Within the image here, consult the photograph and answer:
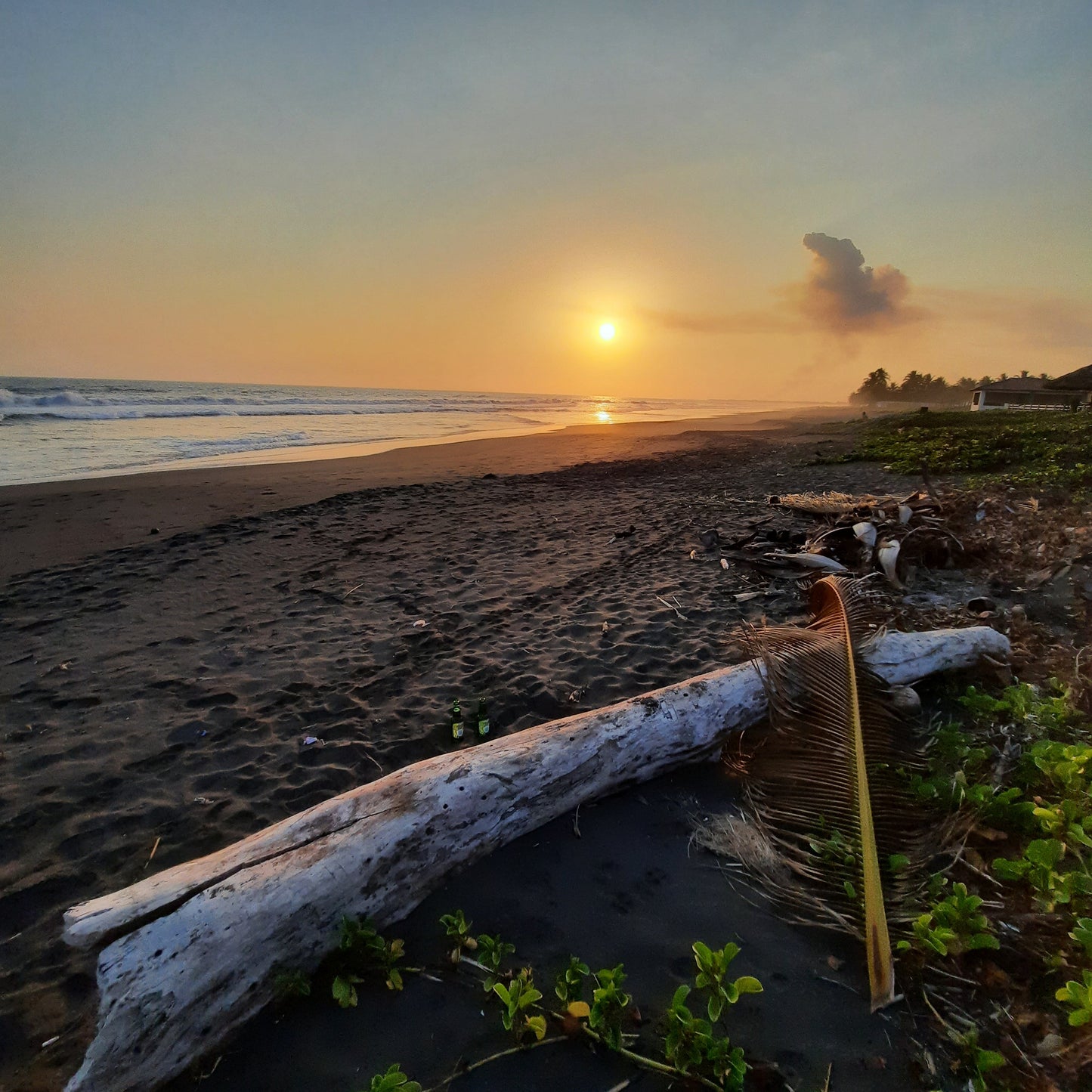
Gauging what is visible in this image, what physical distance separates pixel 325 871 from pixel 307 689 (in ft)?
7.39

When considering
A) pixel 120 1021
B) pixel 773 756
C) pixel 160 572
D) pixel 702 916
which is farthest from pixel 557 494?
pixel 120 1021

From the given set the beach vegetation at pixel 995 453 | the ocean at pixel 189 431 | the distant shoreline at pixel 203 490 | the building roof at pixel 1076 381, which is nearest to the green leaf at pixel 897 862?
the beach vegetation at pixel 995 453

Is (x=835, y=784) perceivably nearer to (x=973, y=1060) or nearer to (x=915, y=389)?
(x=973, y=1060)

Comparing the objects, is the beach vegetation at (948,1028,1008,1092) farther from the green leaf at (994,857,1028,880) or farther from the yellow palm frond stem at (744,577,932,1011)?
the green leaf at (994,857,1028,880)

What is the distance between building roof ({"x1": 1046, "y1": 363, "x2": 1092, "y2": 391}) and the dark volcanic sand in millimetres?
27925

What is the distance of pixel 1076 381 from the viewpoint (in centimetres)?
2562

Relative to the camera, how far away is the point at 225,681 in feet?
13.9

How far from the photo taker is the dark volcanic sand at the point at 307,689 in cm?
219

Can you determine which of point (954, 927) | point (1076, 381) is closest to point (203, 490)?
point (954, 927)

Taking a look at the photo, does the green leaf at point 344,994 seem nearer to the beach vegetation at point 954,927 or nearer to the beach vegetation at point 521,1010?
the beach vegetation at point 521,1010

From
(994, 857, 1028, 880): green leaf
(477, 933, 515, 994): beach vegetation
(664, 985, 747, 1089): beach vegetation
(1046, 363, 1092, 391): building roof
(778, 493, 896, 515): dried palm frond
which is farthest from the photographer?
(1046, 363, 1092, 391): building roof

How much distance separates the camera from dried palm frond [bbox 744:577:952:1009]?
2182 mm

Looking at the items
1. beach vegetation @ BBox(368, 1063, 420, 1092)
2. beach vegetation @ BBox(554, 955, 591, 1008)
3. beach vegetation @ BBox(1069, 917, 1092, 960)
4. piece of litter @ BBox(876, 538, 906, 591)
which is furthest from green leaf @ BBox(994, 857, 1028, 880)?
piece of litter @ BBox(876, 538, 906, 591)

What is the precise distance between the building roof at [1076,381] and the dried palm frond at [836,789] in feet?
106
